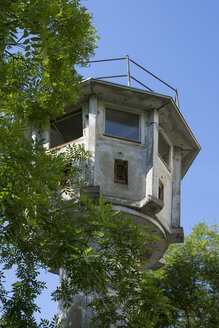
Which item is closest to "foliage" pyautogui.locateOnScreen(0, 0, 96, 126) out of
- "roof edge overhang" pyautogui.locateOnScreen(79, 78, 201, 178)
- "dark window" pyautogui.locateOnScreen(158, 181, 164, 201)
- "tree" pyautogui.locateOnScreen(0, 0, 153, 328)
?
"tree" pyautogui.locateOnScreen(0, 0, 153, 328)

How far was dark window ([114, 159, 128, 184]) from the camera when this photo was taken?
13.9 m

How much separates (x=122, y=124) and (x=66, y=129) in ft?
5.66

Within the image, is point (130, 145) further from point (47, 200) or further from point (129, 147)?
point (47, 200)

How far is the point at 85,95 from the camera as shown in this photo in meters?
14.4

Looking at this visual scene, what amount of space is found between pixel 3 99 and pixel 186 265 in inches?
309

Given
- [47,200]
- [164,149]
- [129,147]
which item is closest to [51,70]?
[47,200]

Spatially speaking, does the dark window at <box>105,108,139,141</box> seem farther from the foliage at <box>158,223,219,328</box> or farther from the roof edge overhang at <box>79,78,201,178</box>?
the foliage at <box>158,223,219,328</box>

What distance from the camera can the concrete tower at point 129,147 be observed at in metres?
13.5

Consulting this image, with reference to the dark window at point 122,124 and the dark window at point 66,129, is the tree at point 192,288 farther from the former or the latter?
the dark window at point 66,129

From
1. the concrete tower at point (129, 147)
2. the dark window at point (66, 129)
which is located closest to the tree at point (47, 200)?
the concrete tower at point (129, 147)

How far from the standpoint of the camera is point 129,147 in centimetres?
1417

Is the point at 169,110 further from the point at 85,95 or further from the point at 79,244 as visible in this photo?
the point at 79,244

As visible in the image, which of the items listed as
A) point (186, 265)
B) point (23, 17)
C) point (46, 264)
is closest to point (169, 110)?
point (186, 265)

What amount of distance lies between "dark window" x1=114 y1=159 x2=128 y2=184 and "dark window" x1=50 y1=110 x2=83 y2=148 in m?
1.50
